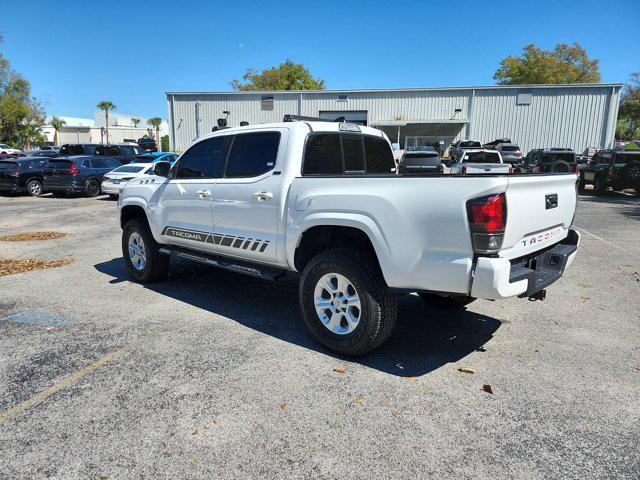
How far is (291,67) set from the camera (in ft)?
214

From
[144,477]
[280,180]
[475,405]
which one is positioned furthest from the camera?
[280,180]

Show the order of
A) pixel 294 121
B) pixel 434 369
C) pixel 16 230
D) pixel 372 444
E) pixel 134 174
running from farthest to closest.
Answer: pixel 134 174
pixel 16 230
pixel 294 121
pixel 434 369
pixel 372 444

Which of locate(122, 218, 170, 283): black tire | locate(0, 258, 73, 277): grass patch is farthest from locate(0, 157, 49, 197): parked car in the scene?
locate(122, 218, 170, 283): black tire

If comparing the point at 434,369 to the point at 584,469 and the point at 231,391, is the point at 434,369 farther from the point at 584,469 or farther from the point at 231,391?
the point at 231,391

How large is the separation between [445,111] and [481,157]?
719 inches

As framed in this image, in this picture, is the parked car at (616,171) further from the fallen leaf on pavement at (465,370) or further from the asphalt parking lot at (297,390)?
the fallen leaf on pavement at (465,370)

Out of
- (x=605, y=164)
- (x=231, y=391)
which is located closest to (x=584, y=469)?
(x=231, y=391)

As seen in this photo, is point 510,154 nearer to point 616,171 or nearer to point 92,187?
point 616,171

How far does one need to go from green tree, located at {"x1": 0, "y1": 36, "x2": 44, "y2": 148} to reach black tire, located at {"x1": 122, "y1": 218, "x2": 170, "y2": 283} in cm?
6025

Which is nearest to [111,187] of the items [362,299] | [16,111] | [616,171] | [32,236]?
[32,236]

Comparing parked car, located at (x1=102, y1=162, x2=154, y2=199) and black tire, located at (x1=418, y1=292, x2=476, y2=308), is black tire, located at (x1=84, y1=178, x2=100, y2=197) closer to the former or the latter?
parked car, located at (x1=102, y1=162, x2=154, y2=199)

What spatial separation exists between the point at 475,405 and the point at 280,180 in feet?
8.11

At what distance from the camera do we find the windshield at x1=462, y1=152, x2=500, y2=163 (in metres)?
16.6

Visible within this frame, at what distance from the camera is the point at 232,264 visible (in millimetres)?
4773
